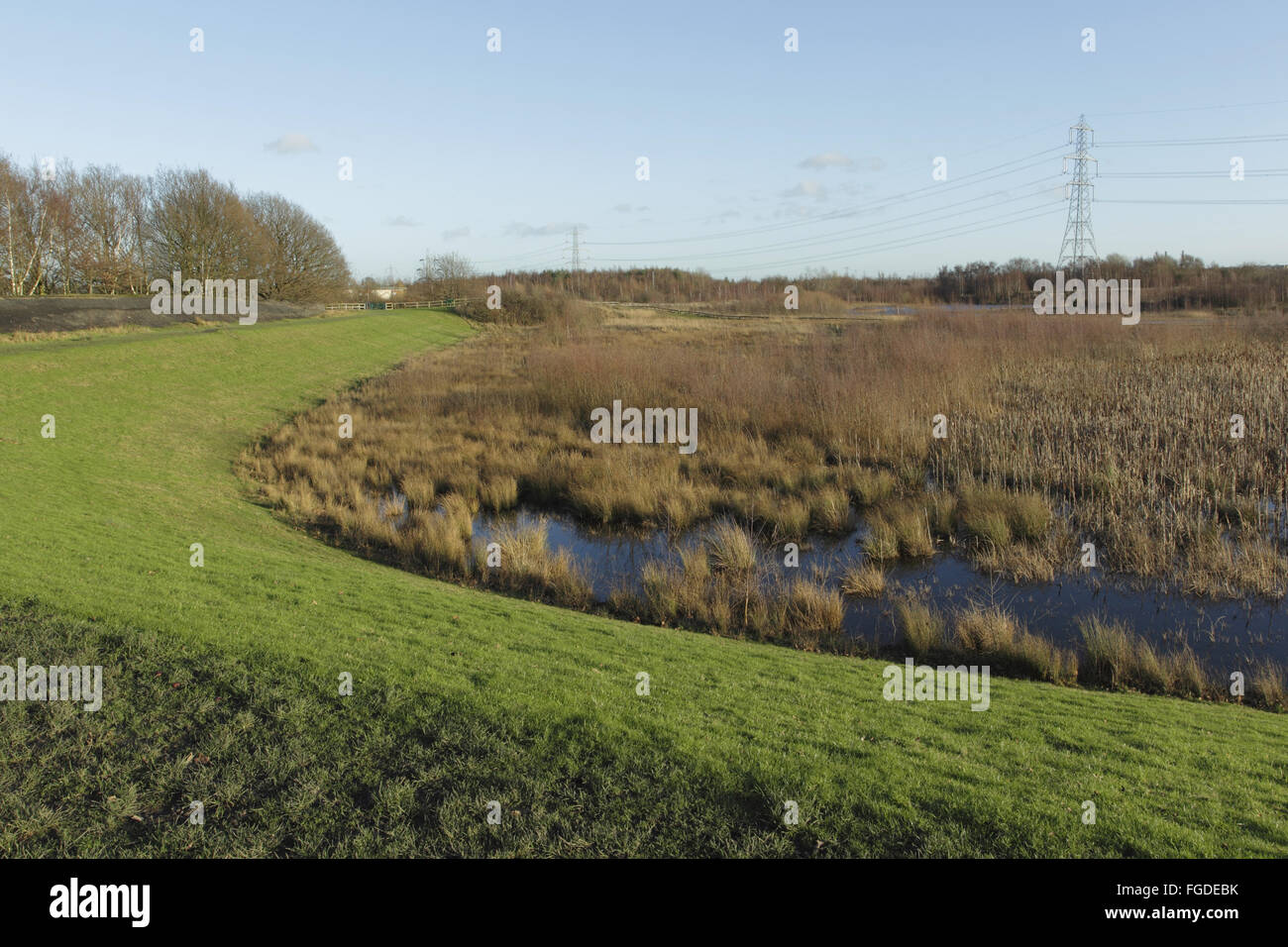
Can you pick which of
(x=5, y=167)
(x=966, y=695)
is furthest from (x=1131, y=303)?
(x=5, y=167)

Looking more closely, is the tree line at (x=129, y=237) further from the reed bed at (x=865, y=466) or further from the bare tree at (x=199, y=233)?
the reed bed at (x=865, y=466)

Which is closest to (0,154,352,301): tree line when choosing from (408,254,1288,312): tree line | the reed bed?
(408,254,1288,312): tree line

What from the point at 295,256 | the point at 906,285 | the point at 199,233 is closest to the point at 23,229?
the point at 199,233

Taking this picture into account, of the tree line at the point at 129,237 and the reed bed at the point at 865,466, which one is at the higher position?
the tree line at the point at 129,237

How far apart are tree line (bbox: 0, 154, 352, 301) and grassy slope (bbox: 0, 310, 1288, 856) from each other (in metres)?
43.3

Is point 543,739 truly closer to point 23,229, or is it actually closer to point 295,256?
point 23,229

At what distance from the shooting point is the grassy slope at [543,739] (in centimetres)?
383

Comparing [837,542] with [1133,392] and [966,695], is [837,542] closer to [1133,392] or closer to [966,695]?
[966,695]

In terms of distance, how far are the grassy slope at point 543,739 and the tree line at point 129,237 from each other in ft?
142

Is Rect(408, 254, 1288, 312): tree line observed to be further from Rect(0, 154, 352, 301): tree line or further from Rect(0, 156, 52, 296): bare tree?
Rect(0, 156, 52, 296): bare tree

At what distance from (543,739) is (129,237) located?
194ft

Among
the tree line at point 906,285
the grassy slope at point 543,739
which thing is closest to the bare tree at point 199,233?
the tree line at point 906,285

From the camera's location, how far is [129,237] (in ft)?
165
